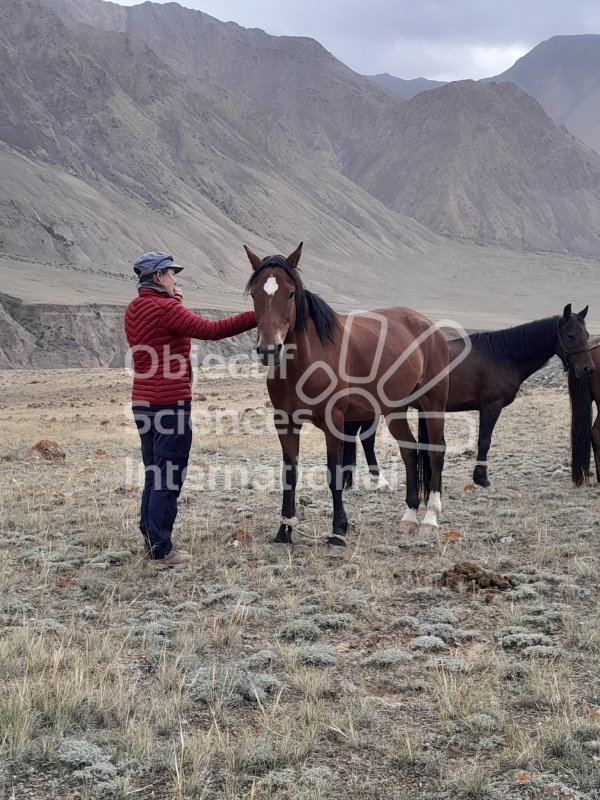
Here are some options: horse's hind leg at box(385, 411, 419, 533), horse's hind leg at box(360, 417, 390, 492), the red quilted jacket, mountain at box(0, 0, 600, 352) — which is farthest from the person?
mountain at box(0, 0, 600, 352)

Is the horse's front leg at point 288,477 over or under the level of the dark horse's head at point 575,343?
under

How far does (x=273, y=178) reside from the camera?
12481cm

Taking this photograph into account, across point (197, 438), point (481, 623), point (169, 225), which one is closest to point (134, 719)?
point (481, 623)

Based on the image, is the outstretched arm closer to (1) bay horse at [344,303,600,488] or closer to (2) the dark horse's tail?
(1) bay horse at [344,303,600,488]

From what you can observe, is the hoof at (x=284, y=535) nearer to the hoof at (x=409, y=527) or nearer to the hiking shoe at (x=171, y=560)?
the hiking shoe at (x=171, y=560)

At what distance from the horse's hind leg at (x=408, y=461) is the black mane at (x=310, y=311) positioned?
1.38 m

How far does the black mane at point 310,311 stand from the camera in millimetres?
6434

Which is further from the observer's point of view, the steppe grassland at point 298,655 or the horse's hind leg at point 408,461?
the horse's hind leg at point 408,461

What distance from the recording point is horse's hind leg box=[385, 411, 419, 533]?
7.90m

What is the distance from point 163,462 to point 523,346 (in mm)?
6134

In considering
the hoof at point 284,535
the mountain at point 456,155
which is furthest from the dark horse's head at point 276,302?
the mountain at point 456,155

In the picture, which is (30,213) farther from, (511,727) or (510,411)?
(511,727)

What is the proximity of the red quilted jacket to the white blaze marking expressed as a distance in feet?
0.84

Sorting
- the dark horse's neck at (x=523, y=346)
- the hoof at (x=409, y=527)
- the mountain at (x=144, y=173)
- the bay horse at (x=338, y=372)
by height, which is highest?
the mountain at (x=144, y=173)
